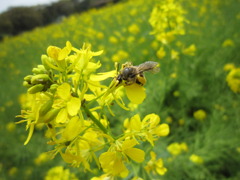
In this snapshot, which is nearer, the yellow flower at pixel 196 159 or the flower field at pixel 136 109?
the flower field at pixel 136 109

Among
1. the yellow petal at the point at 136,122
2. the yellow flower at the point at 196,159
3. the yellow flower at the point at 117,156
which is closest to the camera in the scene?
the yellow flower at the point at 117,156

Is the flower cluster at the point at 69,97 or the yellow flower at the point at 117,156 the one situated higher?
the flower cluster at the point at 69,97

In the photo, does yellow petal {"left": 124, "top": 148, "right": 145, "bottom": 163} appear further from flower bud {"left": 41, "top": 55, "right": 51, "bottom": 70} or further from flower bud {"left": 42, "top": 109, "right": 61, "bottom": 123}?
flower bud {"left": 41, "top": 55, "right": 51, "bottom": 70}

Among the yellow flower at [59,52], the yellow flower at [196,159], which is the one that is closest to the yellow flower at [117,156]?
the yellow flower at [59,52]

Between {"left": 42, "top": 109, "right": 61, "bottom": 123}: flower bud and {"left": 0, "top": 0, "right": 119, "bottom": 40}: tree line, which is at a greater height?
{"left": 0, "top": 0, "right": 119, "bottom": 40}: tree line

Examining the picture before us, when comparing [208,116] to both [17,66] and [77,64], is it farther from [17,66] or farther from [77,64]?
[17,66]

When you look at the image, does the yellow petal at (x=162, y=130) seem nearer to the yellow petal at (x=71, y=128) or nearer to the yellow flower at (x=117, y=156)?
the yellow flower at (x=117, y=156)

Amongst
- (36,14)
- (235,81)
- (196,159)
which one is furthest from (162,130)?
(36,14)

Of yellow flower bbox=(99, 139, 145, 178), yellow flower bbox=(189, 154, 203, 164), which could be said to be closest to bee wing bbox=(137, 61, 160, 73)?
yellow flower bbox=(99, 139, 145, 178)
